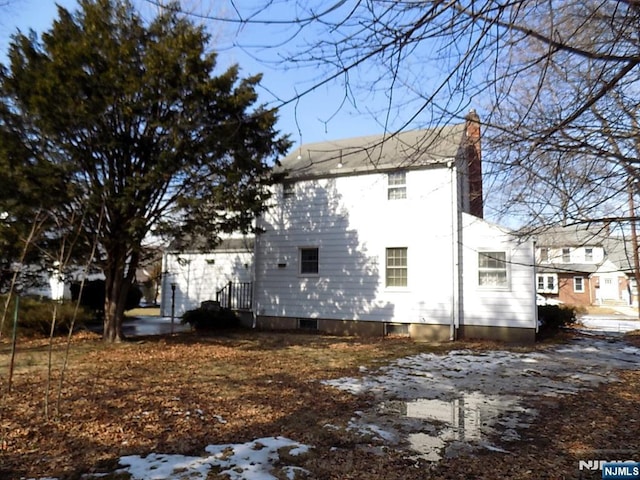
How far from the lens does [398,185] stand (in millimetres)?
13234

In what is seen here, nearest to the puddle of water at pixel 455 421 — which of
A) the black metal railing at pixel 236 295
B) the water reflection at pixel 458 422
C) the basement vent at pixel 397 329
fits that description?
the water reflection at pixel 458 422

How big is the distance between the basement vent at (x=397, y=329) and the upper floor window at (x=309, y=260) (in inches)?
117

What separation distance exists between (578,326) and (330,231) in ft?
37.3

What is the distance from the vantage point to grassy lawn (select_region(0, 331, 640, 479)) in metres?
3.72

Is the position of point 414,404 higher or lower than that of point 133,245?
lower

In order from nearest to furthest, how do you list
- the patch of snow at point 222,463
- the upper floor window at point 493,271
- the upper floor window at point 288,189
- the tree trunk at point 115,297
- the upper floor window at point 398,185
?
the patch of snow at point 222,463
the tree trunk at point 115,297
the upper floor window at point 493,271
the upper floor window at point 398,185
the upper floor window at point 288,189

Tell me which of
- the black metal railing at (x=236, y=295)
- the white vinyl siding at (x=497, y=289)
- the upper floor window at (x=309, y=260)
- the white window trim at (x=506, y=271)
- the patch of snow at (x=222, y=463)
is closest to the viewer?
the patch of snow at (x=222, y=463)

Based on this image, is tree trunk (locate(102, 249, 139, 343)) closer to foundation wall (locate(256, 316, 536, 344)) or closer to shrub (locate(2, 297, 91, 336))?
shrub (locate(2, 297, 91, 336))

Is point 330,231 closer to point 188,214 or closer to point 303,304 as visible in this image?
point 303,304

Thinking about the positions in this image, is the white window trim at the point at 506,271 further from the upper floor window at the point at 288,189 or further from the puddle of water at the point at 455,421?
the upper floor window at the point at 288,189

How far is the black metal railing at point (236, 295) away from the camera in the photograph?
15.8 m

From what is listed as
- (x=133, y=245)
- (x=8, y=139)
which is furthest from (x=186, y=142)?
(x=8, y=139)

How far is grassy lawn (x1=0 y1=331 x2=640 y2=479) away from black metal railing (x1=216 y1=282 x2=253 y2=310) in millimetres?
6722

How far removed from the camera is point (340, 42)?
2887 millimetres
